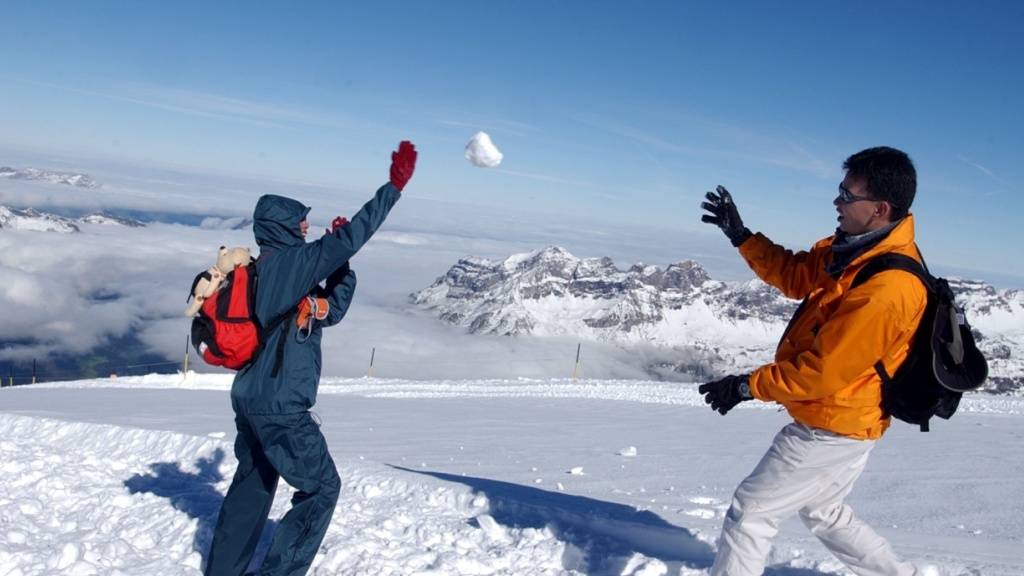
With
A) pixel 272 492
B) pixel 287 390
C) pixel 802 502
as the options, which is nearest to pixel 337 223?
pixel 287 390

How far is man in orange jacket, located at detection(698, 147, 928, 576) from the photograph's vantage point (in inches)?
109

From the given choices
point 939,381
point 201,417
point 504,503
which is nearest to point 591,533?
point 504,503

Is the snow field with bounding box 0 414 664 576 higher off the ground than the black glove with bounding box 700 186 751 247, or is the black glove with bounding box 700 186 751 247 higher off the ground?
the black glove with bounding box 700 186 751 247

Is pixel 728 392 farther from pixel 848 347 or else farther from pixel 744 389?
pixel 848 347

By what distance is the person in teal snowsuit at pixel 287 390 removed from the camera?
347 cm

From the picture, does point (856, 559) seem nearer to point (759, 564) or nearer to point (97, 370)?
point (759, 564)

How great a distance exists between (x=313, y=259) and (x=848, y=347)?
2317mm

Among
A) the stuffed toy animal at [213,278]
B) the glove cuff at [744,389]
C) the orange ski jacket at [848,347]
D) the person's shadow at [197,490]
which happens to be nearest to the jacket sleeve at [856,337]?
the orange ski jacket at [848,347]

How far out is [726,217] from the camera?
12.8 feet

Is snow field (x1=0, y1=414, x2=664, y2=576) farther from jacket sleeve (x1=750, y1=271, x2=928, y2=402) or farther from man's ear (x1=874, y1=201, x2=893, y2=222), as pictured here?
man's ear (x1=874, y1=201, x2=893, y2=222)

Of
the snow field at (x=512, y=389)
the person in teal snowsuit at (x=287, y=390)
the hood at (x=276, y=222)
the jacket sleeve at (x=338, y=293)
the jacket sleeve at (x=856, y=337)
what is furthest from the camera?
the snow field at (x=512, y=389)

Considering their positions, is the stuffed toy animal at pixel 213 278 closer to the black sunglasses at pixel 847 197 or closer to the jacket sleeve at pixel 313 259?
the jacket sleeve at pixel 313 259

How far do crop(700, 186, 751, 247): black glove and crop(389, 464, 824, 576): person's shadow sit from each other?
1751 millimetres

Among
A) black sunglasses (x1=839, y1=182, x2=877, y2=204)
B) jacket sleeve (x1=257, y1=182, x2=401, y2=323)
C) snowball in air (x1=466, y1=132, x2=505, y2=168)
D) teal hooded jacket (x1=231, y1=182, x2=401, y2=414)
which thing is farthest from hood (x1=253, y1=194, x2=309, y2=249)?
black sunglasses (x1=839, y1=182, x2=877, y2=204)
